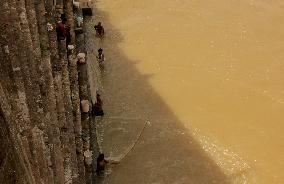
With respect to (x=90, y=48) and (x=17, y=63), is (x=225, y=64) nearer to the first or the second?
(x=90, y=48)

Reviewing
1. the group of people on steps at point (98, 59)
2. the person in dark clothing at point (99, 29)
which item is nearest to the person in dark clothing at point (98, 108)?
the group of people on steps at point (98, 59)

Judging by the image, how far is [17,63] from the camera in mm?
6184

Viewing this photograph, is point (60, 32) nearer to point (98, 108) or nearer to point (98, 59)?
point (98, 108)

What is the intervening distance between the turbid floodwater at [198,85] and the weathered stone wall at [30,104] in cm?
423

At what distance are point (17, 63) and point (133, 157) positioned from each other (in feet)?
22.7

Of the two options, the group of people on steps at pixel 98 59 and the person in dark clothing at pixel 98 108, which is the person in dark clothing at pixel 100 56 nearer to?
the group of people on steps at pixel 98 59

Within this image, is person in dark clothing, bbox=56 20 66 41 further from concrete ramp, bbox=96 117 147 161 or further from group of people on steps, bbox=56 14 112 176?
concrete ramp, bbox=96 117 147 161

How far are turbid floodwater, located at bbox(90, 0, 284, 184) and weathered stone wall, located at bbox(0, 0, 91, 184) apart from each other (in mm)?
4228

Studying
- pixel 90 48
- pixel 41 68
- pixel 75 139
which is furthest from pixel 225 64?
pixel 41 68

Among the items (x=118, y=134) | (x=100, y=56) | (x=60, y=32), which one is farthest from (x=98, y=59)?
(x=60, y=32)

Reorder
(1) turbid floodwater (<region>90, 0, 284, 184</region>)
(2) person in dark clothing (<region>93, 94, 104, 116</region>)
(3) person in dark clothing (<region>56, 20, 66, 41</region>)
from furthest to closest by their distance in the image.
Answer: (2) person in dark clothing (<region>93, 94, 104, 116</region>)
(1) turbid floodwater (<region>90, 0, 284, 184</region>)
(3) person in dark clothing (<region>56, 20, 66, 41</region>)

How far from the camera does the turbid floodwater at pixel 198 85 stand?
1259 centimetres

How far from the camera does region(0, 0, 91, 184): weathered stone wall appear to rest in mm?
5996

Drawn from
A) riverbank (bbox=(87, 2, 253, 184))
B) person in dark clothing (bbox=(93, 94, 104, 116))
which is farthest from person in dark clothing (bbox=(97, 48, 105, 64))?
person in dark clothing (bbox=(93, 94, 104, 116))
